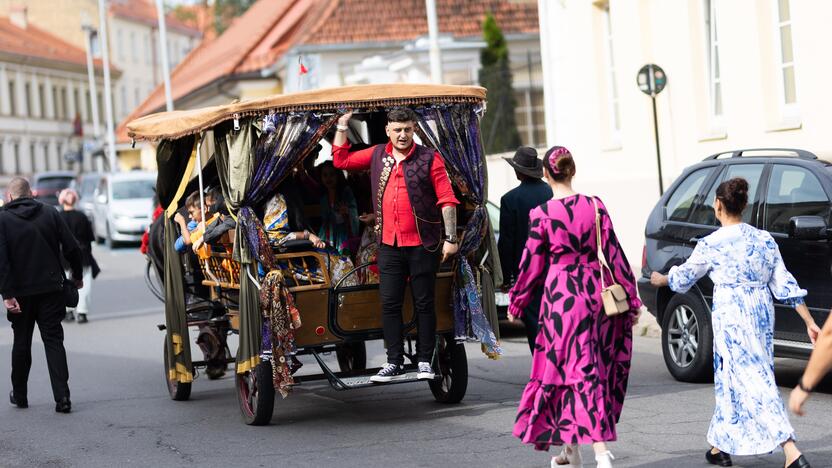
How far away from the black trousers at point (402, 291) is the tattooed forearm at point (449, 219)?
196mm

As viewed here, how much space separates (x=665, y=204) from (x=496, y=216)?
227 inches

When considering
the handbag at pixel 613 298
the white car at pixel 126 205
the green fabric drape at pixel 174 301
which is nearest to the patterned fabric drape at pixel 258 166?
the green fabric drape at pixel 174 301

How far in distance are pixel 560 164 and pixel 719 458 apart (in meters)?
1.90

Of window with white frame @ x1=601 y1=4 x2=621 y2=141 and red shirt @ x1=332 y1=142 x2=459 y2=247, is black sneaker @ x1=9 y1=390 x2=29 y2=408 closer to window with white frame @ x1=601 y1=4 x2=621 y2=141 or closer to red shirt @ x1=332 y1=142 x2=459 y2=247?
red shirt @ x1=332 y1=142 x2=459 y2=247

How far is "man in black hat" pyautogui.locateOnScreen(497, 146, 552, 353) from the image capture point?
424 inches

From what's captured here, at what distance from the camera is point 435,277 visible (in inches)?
406

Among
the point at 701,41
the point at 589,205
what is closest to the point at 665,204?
the point at 589,205

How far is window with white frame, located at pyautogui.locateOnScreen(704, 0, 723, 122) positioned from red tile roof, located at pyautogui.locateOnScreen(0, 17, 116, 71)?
74215 mm

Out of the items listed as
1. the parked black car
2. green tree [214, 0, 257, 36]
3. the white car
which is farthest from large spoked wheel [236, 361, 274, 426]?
green tree [214, 0, 257, 36]

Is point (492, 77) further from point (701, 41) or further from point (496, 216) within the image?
point (496, 216)

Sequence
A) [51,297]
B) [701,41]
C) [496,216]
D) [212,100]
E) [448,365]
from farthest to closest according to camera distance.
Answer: [212,100] < [701,41] < [496,216] < [51,297] < [448,365]

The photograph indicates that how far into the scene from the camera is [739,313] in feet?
26.5

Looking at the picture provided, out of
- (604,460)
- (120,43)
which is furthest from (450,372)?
(120,43)

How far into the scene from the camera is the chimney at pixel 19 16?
9788 centimetres
